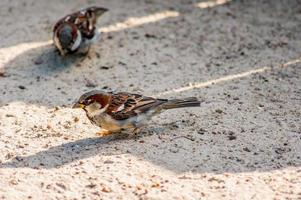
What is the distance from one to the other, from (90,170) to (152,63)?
114 inches

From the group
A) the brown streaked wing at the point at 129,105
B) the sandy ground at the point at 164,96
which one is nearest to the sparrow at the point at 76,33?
the sandy ground at the point at 164,96

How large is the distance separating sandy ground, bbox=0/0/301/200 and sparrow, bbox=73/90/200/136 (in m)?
0.17

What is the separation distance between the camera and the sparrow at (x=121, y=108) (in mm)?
6125

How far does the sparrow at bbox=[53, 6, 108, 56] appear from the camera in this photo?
320 inches

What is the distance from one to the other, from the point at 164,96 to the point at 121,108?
1195 mm

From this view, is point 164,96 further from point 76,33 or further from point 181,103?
point 76,33

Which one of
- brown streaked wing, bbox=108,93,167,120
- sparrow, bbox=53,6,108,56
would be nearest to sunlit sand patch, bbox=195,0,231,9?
sparrow, bbox=53,6,108,56

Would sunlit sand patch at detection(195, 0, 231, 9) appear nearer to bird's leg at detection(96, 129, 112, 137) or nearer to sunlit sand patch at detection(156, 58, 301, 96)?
sunlit sand patch at detection(156, 58, 301, 96)

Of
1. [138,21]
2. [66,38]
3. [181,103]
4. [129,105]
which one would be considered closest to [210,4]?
[138,21]

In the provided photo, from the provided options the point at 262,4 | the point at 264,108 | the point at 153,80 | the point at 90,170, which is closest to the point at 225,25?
the point at 262,4

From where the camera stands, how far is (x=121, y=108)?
6176 millimetres

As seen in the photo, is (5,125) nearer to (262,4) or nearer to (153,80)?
(153,80)

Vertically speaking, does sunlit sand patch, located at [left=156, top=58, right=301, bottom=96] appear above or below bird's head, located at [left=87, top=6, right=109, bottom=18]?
below

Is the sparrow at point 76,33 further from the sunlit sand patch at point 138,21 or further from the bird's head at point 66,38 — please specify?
the sunlit sand patch at point 138,21
